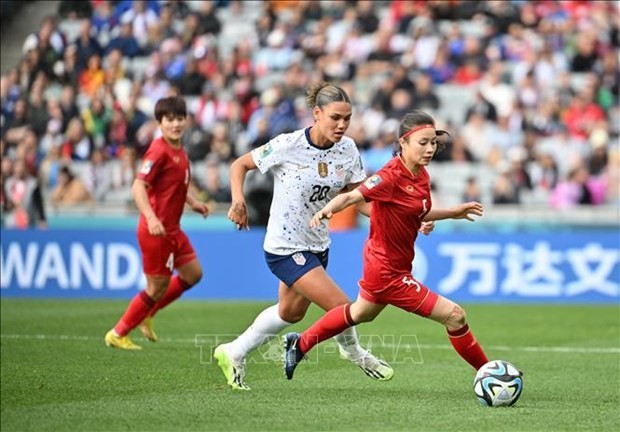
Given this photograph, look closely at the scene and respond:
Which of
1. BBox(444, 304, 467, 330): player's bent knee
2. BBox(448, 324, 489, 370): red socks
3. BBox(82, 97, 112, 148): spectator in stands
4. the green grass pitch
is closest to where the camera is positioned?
the green grass pitch

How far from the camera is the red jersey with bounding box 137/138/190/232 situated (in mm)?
12305

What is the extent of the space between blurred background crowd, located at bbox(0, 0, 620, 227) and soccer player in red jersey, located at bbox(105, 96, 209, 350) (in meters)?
8.42

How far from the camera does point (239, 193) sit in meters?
9.30

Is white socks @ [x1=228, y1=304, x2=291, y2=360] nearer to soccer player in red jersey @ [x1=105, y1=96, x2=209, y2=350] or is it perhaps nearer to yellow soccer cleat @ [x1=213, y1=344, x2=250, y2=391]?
yellow soccer cleat @ [x1=213, y1=344, x2=250, y2=391]

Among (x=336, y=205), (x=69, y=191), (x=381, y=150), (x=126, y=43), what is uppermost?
(x=126, y=43)

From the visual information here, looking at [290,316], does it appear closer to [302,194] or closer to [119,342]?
[302,194]

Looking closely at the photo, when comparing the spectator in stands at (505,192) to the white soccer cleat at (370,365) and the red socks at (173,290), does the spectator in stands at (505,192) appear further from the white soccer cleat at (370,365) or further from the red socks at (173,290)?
the white soccer cleat at (370,365)

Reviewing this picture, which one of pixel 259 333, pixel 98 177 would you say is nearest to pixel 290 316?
pixel 259 333

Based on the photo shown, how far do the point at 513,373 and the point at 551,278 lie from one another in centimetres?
1118

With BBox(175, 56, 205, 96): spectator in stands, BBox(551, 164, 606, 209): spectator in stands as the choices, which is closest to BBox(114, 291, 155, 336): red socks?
BBox(551, 164, 606, 209): spectator in stands

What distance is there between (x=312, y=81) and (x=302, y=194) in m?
13.5

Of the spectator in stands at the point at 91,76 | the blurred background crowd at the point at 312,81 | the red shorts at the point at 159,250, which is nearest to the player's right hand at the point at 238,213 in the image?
the red shorts at the point at 159,250

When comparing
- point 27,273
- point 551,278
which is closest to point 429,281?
point 551,278

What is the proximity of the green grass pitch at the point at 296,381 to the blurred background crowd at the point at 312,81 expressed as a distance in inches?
226
